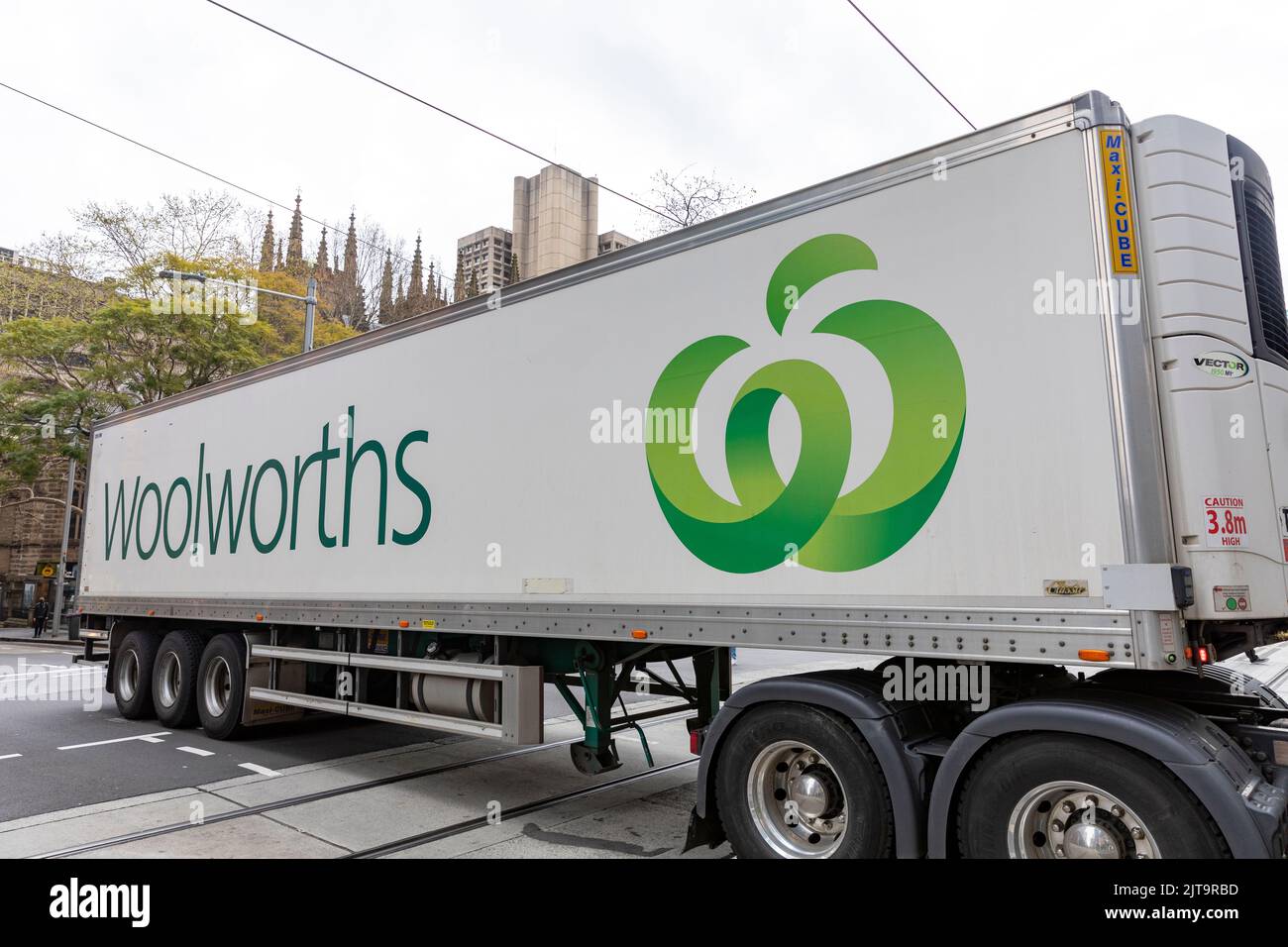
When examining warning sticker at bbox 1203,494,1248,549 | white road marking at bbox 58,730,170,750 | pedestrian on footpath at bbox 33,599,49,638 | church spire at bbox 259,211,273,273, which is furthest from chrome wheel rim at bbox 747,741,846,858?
church spire at bbox 259,211,273,273

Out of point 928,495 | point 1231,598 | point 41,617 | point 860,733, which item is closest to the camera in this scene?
point 1231,598

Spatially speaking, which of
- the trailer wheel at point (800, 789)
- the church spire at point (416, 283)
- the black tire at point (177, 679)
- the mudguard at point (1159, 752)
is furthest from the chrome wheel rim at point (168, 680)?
the church spire at point (416, 283)

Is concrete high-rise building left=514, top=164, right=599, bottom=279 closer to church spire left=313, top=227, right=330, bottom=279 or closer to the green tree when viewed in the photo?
church spire left=313, top=227, right=330, bottom=279

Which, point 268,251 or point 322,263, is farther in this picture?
point 322,263

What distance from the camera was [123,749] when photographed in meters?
8.90

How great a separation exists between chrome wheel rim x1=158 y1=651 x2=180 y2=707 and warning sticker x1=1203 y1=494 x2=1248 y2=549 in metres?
10.3

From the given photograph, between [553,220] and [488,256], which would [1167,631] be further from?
[488,256]

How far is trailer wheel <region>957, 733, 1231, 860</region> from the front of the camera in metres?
3.36

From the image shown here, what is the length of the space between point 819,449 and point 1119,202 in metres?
1.75

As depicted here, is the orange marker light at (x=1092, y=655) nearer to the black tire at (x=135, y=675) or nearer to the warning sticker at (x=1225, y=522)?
the warning sticker at (x=1225, y=522)

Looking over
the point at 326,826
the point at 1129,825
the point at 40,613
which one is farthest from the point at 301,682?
the point at 40,613

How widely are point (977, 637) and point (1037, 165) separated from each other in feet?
7.26

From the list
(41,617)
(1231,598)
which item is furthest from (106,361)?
(1231,598)

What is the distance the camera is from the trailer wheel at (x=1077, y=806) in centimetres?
336
